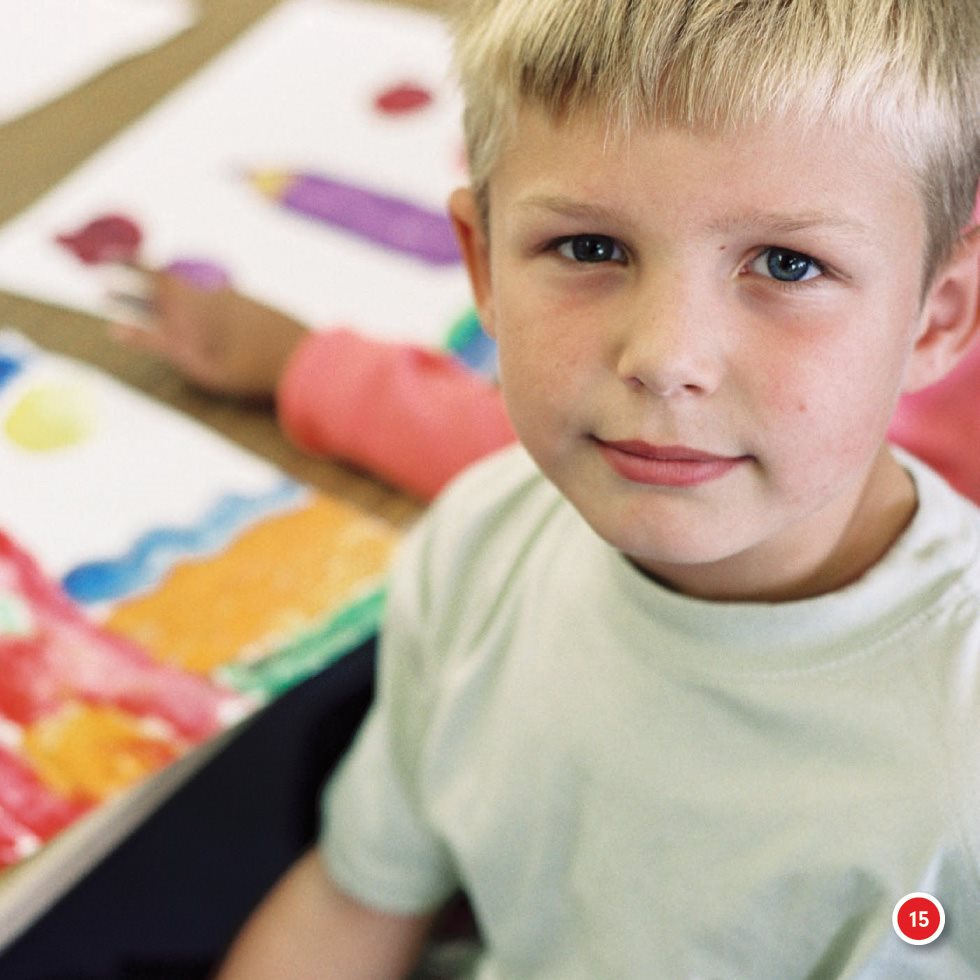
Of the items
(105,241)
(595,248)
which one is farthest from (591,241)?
(105,241)

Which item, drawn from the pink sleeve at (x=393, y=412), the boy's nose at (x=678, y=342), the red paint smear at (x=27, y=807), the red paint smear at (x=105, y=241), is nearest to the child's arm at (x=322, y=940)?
the red paint smear at (x=27, y=807)

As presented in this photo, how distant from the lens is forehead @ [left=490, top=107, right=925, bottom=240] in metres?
0.38

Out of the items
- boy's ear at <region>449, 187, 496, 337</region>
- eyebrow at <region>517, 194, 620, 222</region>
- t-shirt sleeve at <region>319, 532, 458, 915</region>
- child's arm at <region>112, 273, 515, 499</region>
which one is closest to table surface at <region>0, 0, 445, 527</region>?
child's arm at <region>112, 273, 515, 499</region>

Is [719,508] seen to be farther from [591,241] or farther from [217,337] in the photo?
[217,337]

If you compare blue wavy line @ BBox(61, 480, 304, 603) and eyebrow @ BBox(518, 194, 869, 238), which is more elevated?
eyebrow @ BBox(518, 194, 869, 238)

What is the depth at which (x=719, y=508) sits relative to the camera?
43 cm

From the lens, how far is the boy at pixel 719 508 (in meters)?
0.38

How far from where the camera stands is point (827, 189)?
38 cm

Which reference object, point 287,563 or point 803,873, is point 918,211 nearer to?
point 803,873

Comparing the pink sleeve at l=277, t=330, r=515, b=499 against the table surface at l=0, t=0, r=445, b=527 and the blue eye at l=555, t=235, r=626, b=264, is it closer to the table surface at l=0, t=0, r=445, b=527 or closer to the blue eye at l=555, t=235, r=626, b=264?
the table surface at l=0, t=0, r=445, b=527

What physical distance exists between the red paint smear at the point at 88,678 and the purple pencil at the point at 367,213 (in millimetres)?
366

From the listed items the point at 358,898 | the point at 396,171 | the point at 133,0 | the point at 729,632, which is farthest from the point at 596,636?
the point at 133,0

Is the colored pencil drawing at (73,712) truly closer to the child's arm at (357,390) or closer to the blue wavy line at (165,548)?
the blue wavy line at (165,548)

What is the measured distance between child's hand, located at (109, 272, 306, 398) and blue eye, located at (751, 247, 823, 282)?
1.46 ft
